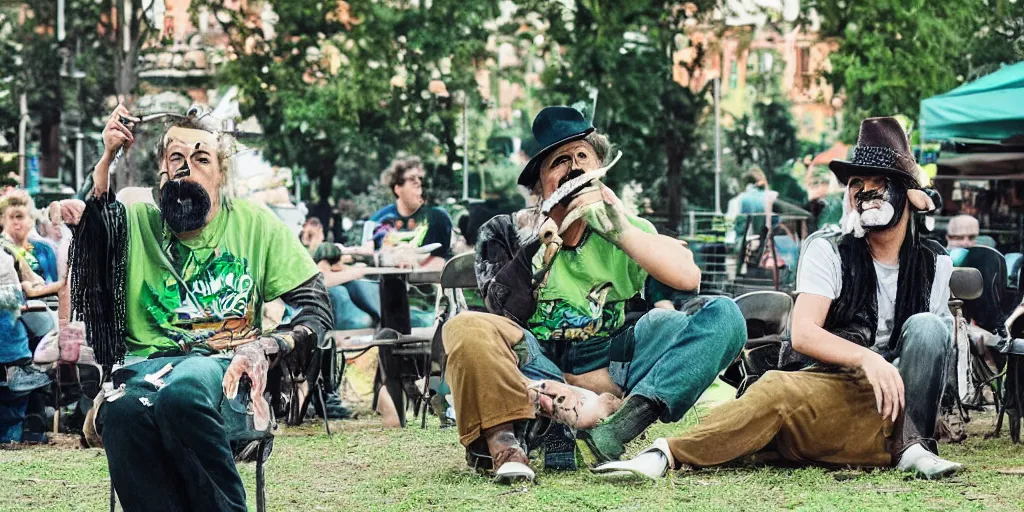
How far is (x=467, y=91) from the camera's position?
16922 mm

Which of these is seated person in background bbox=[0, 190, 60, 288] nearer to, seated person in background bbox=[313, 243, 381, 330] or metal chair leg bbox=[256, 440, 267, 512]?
seated person in background bbox=[313, 243, 381, 330]

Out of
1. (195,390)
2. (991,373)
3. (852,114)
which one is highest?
(852,114)

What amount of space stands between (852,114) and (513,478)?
40.8 ft

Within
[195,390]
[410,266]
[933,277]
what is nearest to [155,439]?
[195,390]

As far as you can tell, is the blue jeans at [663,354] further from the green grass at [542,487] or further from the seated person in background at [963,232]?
the seated person in background at [963,232]

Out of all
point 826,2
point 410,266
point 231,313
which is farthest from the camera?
point 826,2

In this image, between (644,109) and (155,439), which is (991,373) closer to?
(155,439)

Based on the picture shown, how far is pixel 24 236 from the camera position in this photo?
9.16 metres

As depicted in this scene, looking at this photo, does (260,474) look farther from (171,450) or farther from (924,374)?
(924,374)

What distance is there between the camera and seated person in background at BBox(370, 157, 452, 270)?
959cm

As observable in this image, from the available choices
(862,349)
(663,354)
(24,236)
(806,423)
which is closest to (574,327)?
(663,354)

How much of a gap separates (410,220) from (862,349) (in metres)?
5.24

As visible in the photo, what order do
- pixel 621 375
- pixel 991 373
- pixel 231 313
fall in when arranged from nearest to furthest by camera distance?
pixel 231 313
pixel 621 375
pixel 991 373

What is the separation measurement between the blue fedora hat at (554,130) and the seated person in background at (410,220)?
13.3ft
